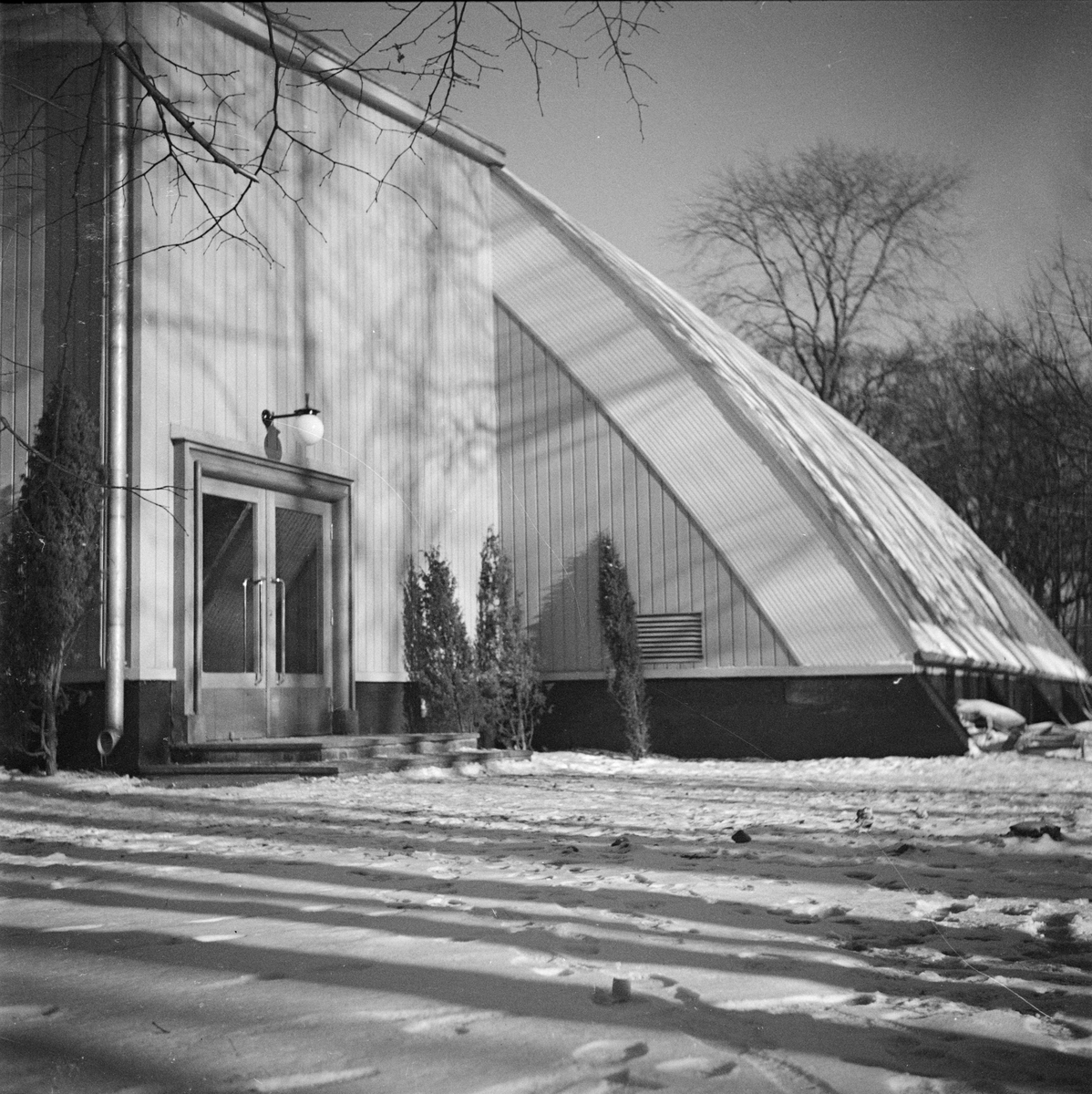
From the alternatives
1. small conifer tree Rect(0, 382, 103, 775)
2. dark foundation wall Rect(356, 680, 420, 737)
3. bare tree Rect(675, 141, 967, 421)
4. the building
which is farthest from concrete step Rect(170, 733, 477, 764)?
bare tree Rect(675, 141, 967, 421)

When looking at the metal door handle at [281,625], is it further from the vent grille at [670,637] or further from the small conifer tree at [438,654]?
the vent grille at [670,637]

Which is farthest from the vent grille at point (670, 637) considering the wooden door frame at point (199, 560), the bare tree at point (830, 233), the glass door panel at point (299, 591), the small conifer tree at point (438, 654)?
the bare tree at point (830, 233)

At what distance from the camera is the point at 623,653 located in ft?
35.4

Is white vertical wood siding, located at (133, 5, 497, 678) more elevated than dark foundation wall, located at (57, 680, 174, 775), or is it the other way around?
white vertical wood siding, located at (133, 5, 497, 678)

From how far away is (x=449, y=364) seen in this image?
37.6 ft

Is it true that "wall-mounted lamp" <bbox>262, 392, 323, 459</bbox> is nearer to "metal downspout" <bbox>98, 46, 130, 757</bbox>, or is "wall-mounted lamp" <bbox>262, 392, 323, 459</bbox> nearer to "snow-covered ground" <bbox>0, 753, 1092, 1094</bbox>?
"metal downspout" <bbox>98, 46, 130, 757</bbox>

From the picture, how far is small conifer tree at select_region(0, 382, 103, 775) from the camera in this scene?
24.9 ft

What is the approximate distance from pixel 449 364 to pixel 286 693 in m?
3.74

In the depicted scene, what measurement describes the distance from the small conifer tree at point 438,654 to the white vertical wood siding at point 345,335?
16 cm

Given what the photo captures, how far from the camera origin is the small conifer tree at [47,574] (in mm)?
7594

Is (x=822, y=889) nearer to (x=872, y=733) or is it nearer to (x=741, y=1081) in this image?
(x=741, y=1081)

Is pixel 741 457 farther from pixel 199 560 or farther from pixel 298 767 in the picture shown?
pixel 298 767

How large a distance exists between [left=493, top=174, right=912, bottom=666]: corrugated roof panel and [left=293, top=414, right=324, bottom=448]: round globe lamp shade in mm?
2974

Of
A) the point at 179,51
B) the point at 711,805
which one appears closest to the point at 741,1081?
the point at 711,805
